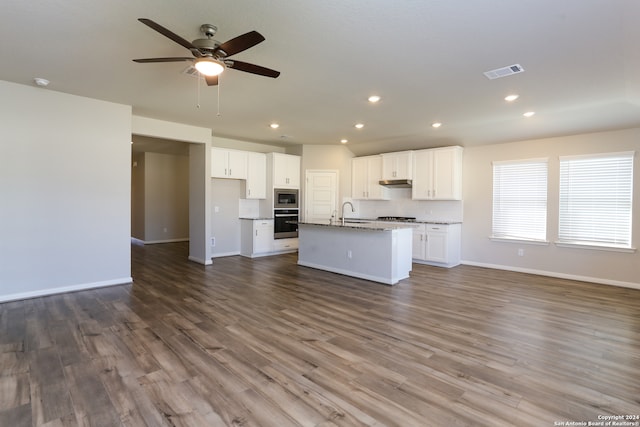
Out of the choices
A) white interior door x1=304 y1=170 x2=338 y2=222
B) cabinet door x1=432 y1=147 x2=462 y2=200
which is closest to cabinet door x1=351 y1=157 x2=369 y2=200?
white interior door x1=304 y1=170 x2=338 y2=222

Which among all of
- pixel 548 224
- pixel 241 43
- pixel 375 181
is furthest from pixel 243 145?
pixel 548 224

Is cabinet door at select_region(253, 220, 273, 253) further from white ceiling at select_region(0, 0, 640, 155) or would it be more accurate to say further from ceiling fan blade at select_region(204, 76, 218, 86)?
ceiling fan blade at select_region(204, 76, 218, 86)

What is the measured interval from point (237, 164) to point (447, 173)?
176 inches

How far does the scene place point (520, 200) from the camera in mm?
5996

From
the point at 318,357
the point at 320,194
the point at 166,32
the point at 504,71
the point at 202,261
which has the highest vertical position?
the point at 504,71

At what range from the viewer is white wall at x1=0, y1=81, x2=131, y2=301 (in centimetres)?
391

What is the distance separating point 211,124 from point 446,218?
16.7 ft

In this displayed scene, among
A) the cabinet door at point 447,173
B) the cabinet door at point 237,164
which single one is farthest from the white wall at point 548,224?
the cabinet door at point 237,164

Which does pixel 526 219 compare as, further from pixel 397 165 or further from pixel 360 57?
pixel 360 57

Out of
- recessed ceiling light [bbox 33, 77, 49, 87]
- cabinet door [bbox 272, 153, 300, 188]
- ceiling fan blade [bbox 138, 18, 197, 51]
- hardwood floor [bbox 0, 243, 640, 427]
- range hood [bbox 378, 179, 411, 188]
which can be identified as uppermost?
recessed ceiling light [bbox 33, 77, 49, 87]

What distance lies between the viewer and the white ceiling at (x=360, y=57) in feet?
7.59

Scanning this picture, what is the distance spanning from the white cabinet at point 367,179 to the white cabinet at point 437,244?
138 cm

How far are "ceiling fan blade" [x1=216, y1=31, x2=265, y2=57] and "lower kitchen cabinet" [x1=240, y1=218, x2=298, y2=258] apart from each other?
496cm

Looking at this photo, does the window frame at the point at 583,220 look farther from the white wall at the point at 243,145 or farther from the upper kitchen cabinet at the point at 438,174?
the white wall at the point at 243,145
